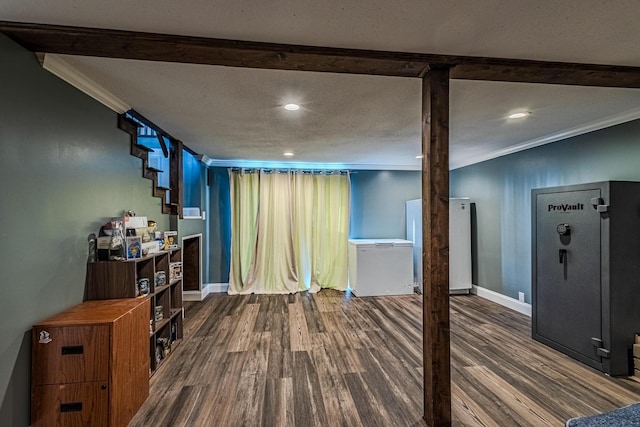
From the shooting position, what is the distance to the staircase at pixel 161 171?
2.66 meters

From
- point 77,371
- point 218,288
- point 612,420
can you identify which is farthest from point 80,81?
point 218,288

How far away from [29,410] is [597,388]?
148 inches

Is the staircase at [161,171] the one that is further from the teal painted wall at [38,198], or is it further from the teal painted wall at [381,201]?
the teal painted wall at [381,201]

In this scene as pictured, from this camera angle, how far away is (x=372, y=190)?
5770mm

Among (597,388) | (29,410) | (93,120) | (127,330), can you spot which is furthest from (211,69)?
(597,388)

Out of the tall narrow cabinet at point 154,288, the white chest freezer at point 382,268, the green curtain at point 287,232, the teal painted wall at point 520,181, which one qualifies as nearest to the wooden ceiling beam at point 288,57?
the teal painted wall at point 520,181

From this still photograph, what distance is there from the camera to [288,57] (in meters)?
1.72

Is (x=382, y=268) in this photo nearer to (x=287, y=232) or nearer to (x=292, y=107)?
(x=287, y=232)

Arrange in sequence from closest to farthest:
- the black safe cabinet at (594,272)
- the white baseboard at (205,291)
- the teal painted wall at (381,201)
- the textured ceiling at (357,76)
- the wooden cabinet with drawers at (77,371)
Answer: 1. the textured ceiling at (357,76)
2. the wooden cabinet with drawers at (77,371)
3. the black safe cabinet at (594,272)
4. the white baseboard at (205,291)
5. the teal painted wall at (381,201)

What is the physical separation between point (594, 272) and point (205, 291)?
16.4ft

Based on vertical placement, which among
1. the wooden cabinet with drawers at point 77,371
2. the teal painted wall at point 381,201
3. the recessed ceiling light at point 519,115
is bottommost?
the wooden cabinet with drawers at point 77,371

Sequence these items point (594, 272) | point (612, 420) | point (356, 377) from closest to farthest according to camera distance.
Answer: point (612, 420)
point (356, 377)
point (594, 272)

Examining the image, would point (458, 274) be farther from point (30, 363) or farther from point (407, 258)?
point (30, 363)

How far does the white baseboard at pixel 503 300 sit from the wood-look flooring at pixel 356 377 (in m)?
0.22
